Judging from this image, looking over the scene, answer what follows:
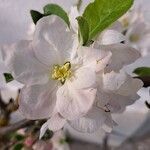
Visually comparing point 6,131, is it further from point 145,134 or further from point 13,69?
point 145,134

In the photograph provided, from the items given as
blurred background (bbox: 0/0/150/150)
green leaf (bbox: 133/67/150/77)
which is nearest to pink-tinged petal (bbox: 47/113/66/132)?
green leaf (bbox: 133/67/150/77)

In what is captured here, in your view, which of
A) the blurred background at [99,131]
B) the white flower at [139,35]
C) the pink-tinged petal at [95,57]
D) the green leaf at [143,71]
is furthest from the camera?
the white flower at [139,35]

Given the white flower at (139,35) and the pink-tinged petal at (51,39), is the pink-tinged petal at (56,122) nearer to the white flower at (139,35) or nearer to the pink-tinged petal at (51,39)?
the pink-tinged petal at (51,39)

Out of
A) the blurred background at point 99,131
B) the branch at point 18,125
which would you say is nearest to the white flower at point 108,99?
the branch at point 18,125

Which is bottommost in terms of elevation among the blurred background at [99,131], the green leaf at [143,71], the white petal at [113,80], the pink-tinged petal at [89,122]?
the blurred background at [99,131]

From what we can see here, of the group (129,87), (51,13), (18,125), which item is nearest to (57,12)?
(51,13)

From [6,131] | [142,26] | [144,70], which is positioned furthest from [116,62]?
[142,26]

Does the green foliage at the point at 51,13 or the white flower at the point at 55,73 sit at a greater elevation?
the green foliage at the point at 51,13

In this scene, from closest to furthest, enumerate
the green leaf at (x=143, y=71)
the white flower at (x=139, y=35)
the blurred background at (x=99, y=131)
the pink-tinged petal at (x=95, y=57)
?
the pink-tinged petal at (x=95, y=57), the green leaf at (x=143, y=71), the blurred background at (x=99, y=131), the white flower at (x=139, y=35)

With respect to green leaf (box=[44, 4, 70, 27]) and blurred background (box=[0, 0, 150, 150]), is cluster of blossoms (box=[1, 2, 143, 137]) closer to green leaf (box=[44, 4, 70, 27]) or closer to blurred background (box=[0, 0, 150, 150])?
green leaf (box=[44, 4, 70, 27])

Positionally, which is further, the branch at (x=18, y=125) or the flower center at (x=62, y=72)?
the branch at (x=18, y=125)
